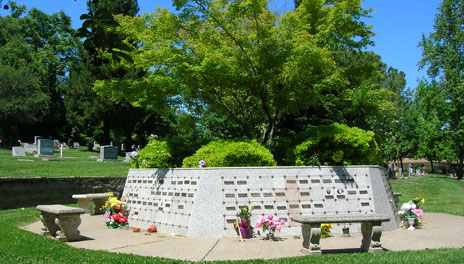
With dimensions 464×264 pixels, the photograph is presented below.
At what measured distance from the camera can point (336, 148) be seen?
10773 millimetres

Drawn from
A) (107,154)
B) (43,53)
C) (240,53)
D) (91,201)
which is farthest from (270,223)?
(43,53)

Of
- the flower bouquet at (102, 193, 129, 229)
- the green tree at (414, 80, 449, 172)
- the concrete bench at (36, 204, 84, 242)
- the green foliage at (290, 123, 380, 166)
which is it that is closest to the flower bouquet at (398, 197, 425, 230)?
the green foliage at (290, 123, 380, 166)

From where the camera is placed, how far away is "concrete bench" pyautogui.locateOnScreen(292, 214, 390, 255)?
6.91 m

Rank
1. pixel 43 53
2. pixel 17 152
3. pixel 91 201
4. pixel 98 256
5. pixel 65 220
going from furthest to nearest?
pixel 43 53
pixel 17 152
pixel 91 201
pixel 65 220
pixel 98 256

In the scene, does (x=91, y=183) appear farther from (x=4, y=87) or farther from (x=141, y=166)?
(x=4, y=87)

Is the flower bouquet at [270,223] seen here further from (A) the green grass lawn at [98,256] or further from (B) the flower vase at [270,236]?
(A) the green grass lawn at [98,256]

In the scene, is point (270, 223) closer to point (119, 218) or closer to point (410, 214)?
point (410, 214)

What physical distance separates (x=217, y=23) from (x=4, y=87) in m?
33.3

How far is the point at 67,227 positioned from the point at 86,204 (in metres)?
5.19

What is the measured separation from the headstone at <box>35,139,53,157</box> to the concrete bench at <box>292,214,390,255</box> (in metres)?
22.2

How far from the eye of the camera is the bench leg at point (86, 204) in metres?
13.1

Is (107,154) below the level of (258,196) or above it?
above

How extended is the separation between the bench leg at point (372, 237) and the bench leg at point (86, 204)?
9265 millimetres

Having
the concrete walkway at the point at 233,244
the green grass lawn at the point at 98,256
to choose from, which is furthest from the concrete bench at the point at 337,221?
the green grass lawn at the point at 98,256
